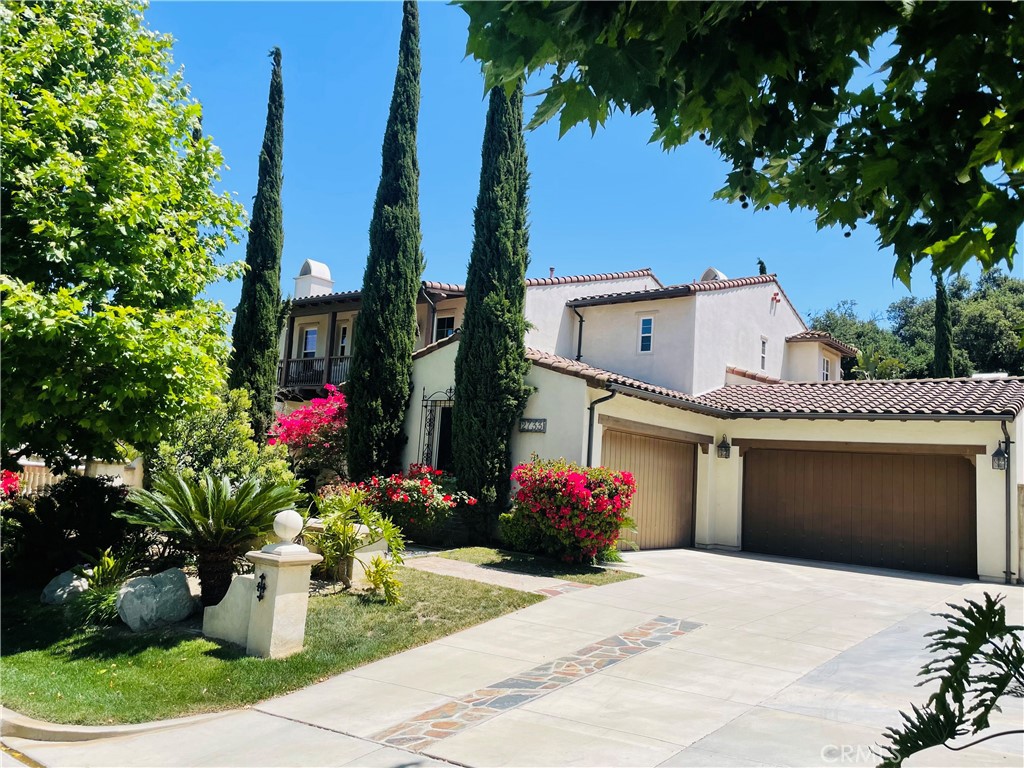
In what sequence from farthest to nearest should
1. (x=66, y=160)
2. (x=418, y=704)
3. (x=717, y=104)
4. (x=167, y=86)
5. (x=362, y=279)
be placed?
(x=362, y=279) → (x=167, y=86) → (x=66, y=160) → (x=418, y=704) → (x=717, y=104)

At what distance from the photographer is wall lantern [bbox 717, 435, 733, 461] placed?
17.9m

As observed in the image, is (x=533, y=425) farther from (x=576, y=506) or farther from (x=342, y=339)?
(x=342, y=339)

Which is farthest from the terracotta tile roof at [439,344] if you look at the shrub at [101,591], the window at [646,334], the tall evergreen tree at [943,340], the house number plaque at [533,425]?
the tall evergreen tree at [943,340]

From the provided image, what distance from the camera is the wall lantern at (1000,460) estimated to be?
556 inches

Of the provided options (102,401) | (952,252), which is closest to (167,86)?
(102,401)

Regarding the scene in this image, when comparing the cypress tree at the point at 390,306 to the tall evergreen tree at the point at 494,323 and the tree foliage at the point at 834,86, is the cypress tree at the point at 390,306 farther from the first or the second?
the tree foliage at the point at 834,86

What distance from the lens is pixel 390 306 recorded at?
16.6 metres

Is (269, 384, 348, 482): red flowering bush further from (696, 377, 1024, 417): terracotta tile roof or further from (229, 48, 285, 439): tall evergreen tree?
(696, 377, 1024, 417): terracotta tile roof

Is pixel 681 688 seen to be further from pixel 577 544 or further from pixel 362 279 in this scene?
pixel 362 279

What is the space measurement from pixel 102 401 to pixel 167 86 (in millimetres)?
4592

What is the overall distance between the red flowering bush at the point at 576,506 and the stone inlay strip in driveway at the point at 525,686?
322 cm

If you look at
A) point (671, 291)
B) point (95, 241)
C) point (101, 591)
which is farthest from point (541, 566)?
point (671, 291)

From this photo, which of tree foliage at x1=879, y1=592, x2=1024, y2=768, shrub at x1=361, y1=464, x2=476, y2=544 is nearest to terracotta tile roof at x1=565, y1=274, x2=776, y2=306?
shrub at x1=361, y1=464, x2=476, y2=544

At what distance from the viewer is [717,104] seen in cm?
316
